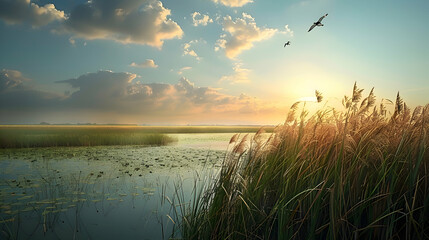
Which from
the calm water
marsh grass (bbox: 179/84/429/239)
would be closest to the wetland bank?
the calm water

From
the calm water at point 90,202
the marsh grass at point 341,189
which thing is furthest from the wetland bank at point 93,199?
the marsh grass at point 341,189

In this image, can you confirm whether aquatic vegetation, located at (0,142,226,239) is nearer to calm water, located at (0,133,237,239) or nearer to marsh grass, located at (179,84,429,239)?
calm water, located at (0,133,237,239)

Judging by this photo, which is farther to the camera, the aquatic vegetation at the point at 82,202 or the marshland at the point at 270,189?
the aquatic vegetation at the point at 82,202

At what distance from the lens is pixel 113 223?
5699mm

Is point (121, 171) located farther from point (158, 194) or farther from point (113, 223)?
point (113, 223)

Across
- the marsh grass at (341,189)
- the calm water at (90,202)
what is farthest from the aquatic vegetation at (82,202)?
the marsh grass at (341,189)

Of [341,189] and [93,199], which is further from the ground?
[341,189]

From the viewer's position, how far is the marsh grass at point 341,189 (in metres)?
2.28

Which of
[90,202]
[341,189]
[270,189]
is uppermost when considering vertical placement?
[341,189]

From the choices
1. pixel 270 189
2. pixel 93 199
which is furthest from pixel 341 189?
pixel 93 199

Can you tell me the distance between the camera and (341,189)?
2.21m

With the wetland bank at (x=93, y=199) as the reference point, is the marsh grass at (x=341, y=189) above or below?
above

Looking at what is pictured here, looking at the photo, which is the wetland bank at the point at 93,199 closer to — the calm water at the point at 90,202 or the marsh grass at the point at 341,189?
the calm water at the point at 90,202

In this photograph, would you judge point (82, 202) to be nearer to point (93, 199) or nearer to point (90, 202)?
point (90, 202)
